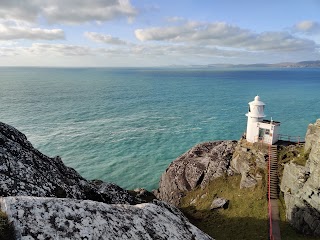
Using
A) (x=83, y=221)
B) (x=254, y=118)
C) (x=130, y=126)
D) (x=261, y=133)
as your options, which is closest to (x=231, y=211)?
(x=261, y=133)

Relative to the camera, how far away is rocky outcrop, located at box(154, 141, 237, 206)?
151 ft

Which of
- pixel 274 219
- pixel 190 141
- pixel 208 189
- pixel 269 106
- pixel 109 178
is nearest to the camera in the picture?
pixel 274 219

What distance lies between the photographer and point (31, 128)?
85.3m

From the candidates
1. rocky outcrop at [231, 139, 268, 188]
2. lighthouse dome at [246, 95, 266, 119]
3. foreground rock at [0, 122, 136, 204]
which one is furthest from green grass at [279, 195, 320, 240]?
foreground rock at [0, 122, 136, 204]

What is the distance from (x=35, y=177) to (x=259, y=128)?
1497 inches

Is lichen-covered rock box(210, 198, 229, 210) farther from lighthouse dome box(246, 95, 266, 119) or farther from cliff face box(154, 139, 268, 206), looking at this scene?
lighthouse dome box(246, 95, 266, 119)

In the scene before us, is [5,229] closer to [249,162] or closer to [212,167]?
[249,162]

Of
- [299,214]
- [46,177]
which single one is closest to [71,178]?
[46,177]

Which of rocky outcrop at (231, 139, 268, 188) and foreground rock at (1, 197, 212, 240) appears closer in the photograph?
foreground rock at (1, 197, 212, 240)

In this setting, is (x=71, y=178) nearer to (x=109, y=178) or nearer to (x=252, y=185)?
(x=252, y=185)

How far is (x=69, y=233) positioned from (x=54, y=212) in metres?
0.90

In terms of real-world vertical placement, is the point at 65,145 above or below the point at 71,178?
below

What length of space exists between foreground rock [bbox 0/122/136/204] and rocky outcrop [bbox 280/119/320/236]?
22.5 metres

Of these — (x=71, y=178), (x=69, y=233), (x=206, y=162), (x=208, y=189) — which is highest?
(x=69, y=233)
